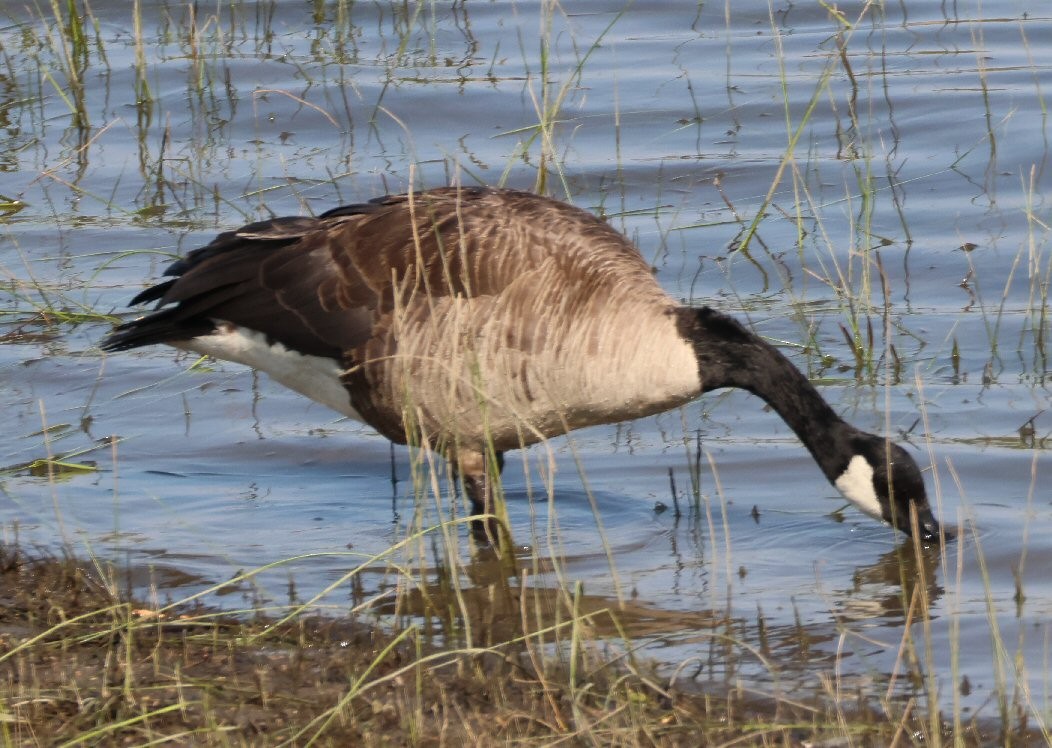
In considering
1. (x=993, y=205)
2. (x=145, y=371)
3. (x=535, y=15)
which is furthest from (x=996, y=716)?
(x=535, y=15)

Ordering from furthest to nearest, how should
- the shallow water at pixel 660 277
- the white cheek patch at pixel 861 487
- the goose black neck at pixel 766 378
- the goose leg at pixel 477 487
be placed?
the goose leg at pixel 477 487 < the goose black neck at pixel 766 378 < the white cheek patch at pixel 861 487 < the shallow water at pixel 660 277

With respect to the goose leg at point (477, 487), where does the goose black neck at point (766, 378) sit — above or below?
above

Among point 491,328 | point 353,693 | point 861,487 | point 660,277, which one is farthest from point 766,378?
point 353,693

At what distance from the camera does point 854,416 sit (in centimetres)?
673

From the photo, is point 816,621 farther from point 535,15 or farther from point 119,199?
point 535,15

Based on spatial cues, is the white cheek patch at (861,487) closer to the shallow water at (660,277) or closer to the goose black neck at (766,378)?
the goose black neck at (766,378)

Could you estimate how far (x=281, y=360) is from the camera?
6199mm

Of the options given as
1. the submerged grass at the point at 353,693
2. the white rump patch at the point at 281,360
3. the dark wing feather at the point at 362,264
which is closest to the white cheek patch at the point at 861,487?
the dark wing feather at the point at 362,264

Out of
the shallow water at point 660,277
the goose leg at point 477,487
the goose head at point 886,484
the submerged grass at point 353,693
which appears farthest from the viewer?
the goose leg at point 477,487

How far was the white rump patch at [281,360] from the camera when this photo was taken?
6.14 meters

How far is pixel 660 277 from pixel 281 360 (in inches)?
102

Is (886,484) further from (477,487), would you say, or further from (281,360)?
(281,360)

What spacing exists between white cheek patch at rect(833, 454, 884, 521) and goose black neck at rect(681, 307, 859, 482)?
3cm

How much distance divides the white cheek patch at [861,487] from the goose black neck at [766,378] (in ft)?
0.11
